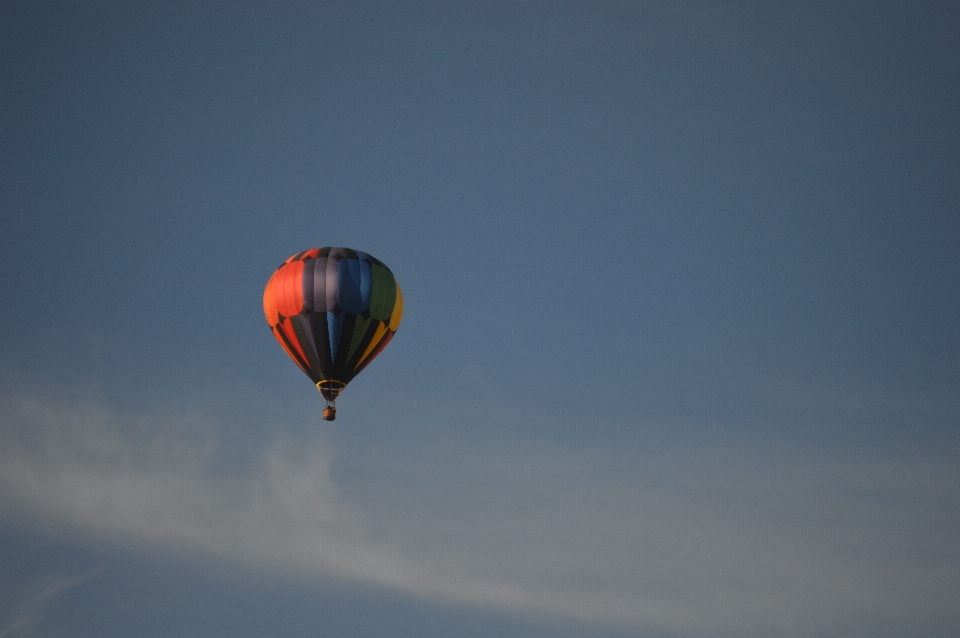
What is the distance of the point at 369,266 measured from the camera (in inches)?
2127

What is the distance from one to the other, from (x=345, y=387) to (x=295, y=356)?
8.00 feet

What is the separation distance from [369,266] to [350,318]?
2585 millimetres

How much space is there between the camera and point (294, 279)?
53469 millimetres

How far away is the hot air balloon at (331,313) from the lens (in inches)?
2068

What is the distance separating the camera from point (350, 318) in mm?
52750

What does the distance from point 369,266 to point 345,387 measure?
5.13 meters

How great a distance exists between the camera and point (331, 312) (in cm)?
5262

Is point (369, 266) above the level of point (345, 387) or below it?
above

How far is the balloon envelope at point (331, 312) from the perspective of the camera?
2068 inches

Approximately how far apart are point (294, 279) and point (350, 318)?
293 centimetres

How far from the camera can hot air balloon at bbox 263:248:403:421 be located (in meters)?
52.5

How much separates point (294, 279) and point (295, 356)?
315cm

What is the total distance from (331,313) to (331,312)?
0.13ft

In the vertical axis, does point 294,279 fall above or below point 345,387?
above
